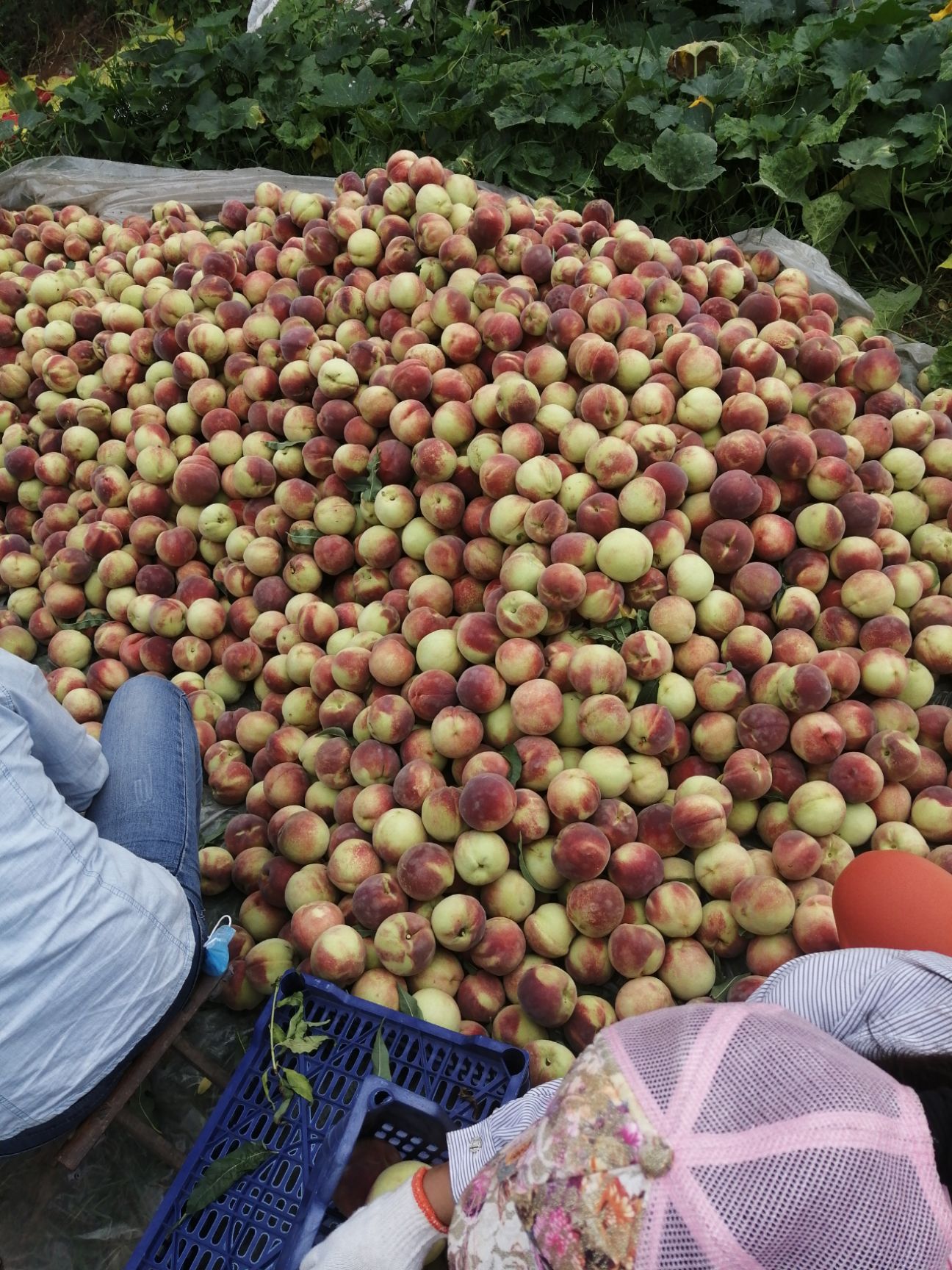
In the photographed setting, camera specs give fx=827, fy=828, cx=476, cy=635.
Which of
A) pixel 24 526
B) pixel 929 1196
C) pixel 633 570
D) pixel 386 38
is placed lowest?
pixel 24 526

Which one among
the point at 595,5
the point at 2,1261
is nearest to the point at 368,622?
the point at 2,1261

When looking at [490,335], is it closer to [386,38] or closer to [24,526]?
[24,526]

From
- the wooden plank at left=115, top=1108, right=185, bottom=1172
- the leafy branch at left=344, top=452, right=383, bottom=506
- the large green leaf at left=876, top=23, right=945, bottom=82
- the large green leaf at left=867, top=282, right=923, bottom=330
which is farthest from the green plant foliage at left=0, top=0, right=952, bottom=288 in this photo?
the wooden plank at left=115, top=1108, right=185, bottom=1172

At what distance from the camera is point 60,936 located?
4.49 feet

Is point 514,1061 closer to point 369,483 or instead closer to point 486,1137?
point 486,1137

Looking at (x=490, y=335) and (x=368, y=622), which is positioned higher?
(x=490, y=335)

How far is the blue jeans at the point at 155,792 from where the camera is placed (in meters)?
1.83

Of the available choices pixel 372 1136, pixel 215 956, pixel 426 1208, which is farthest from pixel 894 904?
pixel 215 956

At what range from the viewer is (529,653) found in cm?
204

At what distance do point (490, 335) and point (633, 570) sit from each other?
941 millimetres

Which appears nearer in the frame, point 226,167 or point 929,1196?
point 929,1196

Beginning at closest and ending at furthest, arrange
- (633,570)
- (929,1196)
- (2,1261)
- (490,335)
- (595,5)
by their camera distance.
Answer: (929,1196), (2,1261), (633,570), (490,335), (595,5)

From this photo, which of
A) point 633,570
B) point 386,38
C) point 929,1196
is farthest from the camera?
point 386,38

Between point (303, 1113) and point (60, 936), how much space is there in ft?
1.90
